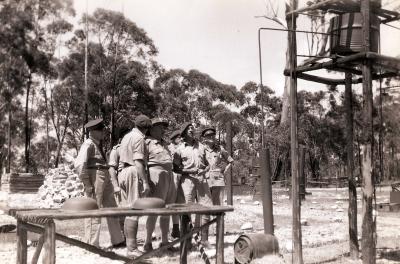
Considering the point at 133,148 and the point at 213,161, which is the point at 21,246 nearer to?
the point at 133,148

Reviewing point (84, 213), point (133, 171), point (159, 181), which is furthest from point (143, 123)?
point (84, 213)

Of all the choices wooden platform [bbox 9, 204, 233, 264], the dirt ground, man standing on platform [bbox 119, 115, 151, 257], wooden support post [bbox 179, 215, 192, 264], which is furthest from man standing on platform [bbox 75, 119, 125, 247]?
wooden platform [bbox 9, 204, 233, 264]

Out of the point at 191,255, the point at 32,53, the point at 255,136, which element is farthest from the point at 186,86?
the point at 191,255

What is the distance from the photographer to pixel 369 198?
6.31m

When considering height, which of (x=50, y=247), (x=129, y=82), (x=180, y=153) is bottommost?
(x=50, y=247)

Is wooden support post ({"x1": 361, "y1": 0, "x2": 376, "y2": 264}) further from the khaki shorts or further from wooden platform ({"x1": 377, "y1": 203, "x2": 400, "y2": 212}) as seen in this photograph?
wooden platform ({"x1": 377, "y1": 203, "x2": 400, "y2": 212})

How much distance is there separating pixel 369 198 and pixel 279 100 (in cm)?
4378

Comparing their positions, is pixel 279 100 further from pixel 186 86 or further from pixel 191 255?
pixel 191 255

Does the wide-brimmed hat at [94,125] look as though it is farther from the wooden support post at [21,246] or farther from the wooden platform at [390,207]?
the wooden platform at [390,207]

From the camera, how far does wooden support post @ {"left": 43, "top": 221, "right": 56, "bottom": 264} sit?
409 cm

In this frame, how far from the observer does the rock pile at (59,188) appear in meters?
17.9

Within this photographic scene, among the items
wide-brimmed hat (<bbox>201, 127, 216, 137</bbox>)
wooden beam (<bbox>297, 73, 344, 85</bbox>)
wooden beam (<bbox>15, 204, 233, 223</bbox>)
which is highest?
wooden beam (<bbox>297, 73, 344, 85</bbox>)

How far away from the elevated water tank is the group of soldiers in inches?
99.0

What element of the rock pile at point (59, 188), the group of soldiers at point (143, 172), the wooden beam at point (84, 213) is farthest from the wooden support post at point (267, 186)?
the rock pile at point (59, 188)
